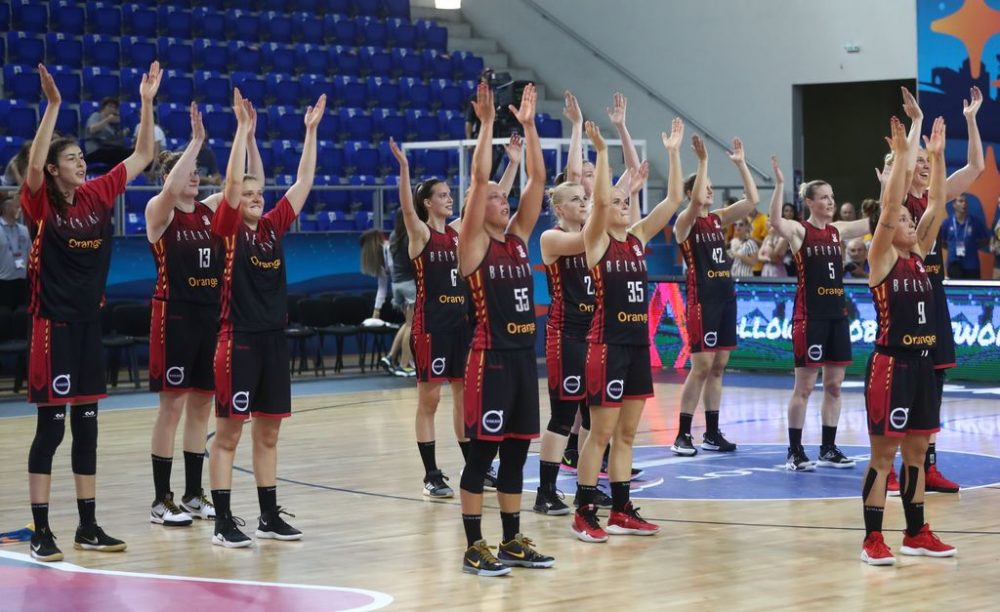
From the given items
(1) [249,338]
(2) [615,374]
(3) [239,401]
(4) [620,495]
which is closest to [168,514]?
(3) [239,401]

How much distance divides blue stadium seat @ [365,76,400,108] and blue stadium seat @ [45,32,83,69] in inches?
171

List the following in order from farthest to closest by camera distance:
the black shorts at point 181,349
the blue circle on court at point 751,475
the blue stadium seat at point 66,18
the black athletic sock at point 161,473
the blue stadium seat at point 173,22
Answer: the blue stadium seat at point 173,22, the blue stadium seat at point 66,18, the blue circle on court at point 751,475, the black athletic sock at point 161,473, the black shorts at point 181,349

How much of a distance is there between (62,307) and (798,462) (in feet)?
17.1

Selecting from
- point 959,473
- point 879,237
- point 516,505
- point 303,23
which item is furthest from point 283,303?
point 303,23

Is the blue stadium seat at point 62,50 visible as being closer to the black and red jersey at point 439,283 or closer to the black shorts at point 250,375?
the black and red jersey at point 439,283

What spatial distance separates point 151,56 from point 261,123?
1780 mm

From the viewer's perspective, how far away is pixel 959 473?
32.5 ft

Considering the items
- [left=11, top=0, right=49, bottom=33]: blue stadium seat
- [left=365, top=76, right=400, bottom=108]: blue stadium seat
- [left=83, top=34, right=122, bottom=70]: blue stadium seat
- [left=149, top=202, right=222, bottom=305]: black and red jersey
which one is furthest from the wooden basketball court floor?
[left=365, top=76, right=400, bottom=108]: blue stadium seat

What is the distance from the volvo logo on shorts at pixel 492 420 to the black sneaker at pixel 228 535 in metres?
1.59

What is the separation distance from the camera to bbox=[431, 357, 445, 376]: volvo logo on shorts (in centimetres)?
909

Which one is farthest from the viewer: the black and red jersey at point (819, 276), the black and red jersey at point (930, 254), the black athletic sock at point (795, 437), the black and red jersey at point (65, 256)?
the black and red jersey at point (819, 276)

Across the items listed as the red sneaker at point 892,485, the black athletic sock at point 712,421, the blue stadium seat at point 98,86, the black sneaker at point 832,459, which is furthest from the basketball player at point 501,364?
the blue stadium seat at point 98,86

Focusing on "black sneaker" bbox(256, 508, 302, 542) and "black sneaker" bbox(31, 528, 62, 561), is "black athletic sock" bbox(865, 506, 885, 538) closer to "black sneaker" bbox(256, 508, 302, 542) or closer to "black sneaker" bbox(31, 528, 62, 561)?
"black sneaker" bbox(256, 508, 302, 542)

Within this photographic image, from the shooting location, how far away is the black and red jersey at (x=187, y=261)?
8227mm
